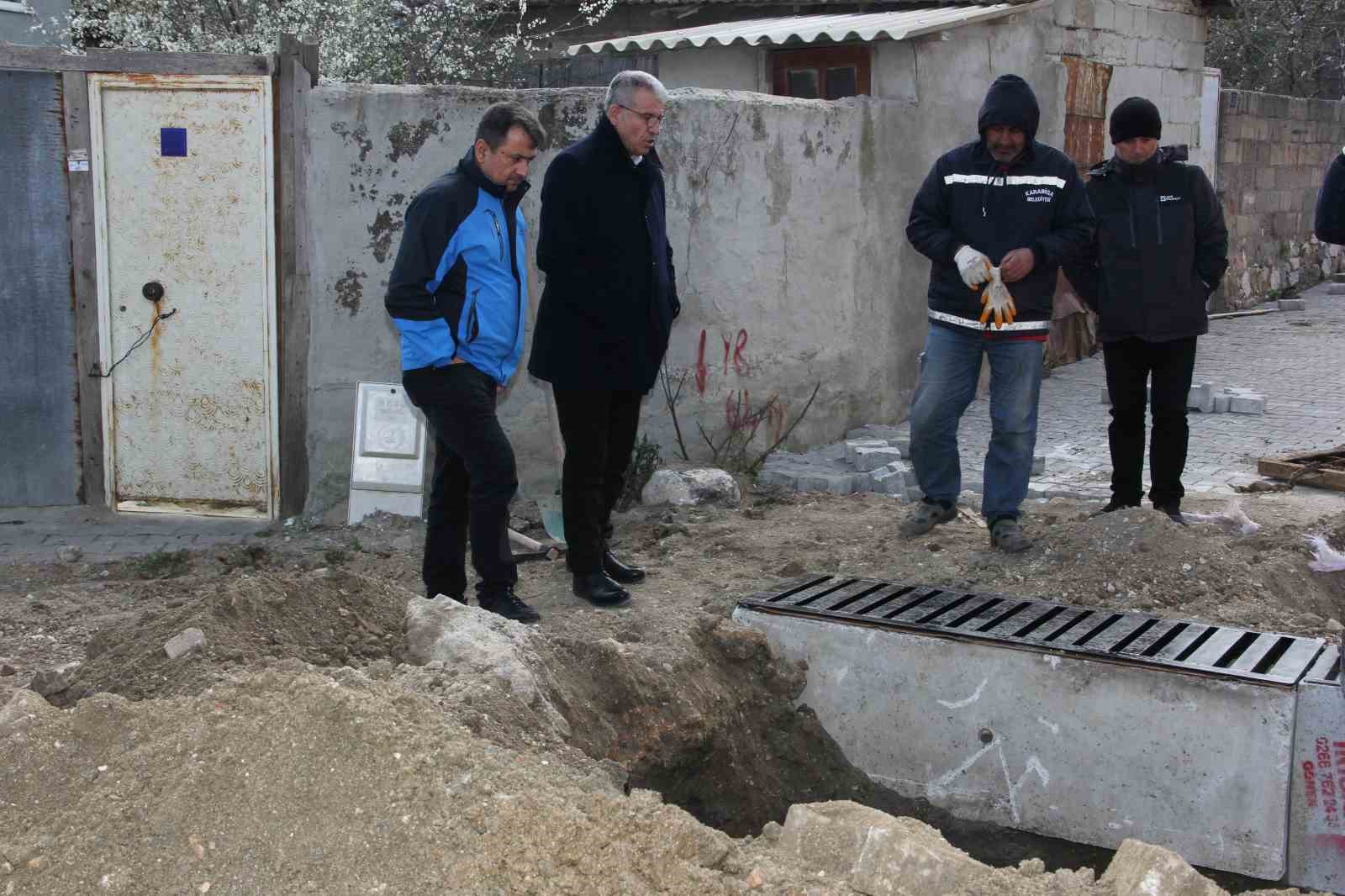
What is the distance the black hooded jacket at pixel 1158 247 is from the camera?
5750 millimetres

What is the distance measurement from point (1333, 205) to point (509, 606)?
389cm

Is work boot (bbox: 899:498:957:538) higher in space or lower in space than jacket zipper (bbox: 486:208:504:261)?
lower

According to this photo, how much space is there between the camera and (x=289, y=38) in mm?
6840

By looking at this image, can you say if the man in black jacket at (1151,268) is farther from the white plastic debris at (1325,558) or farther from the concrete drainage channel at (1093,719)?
the concrete drainage channel at (1093,719)

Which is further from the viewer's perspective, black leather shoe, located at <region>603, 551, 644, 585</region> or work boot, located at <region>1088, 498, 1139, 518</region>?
work boot, located at <region>1088, 498, 1139, 518</region>

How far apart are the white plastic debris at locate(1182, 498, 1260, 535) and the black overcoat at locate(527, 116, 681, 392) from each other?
107 inches

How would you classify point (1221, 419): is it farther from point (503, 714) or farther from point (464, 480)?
point (503, 714)

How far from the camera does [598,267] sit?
4984mm

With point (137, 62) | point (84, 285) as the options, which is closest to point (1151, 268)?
point (137, 62)

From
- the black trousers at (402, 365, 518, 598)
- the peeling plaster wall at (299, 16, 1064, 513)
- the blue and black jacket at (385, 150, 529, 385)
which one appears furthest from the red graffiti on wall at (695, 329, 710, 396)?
the blue and black jacket at (385, 150, 529, 385)

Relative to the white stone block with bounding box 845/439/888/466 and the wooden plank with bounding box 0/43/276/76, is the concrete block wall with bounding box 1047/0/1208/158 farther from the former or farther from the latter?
the wooden plank with bounding box 0/43/276/76

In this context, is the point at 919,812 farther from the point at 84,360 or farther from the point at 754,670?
the point at 84,360

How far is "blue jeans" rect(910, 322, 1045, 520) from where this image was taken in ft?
18.4

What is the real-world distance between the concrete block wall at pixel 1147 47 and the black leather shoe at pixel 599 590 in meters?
6.44
